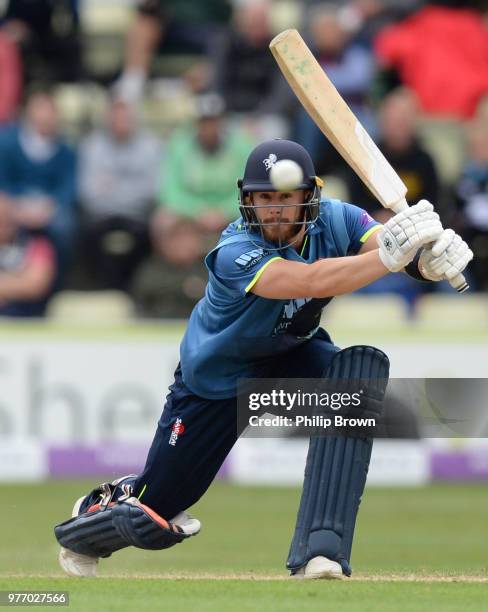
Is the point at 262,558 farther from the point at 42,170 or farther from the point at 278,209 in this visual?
the point at 42,170

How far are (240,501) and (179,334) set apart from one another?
1.38 m

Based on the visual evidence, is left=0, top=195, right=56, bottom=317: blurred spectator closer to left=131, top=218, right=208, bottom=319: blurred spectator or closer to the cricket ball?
left=131, top=218, right=208, bottom=319: blurred spectator

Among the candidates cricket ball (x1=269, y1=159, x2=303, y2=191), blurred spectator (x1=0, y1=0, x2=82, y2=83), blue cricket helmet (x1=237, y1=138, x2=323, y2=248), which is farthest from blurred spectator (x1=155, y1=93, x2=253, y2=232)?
cricket ball (x1=269, y1=159, x2=303, y2=191)

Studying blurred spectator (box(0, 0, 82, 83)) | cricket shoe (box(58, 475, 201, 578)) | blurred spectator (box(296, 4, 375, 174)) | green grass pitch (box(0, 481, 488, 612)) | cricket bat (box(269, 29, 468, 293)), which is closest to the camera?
Result: green grass pitch (box(0, 481, 488, 612))

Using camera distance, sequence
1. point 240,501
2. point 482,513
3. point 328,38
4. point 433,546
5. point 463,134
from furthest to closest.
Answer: point 463,134 → point 328,38 → point 240,501 → point 482,513 → point 433,546

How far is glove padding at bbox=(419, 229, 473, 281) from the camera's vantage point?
15.4 feet

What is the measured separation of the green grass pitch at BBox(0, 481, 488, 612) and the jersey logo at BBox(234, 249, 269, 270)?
1015 mm

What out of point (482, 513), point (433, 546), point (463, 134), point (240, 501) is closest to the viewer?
point (433, 546)

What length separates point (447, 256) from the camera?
472 cm

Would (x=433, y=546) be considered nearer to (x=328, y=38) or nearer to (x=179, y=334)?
(x=179, y=334)

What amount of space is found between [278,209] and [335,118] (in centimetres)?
44

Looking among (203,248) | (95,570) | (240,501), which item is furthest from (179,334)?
(95,570)

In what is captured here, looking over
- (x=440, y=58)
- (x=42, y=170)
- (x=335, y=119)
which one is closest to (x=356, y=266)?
(x=335, y=119)

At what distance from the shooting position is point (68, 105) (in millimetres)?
11562
